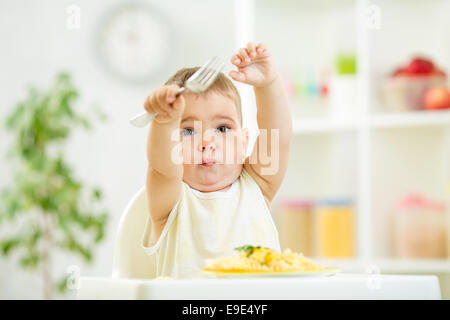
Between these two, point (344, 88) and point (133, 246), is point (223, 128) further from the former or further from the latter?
point (344, 88)

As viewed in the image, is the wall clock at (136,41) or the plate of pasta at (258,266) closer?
the plate of pasta at (258,266)

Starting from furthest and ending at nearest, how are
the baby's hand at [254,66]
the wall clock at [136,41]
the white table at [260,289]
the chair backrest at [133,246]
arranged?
the wall clock at [136,41] → the chair backrest at [133,246] → the baby's hand at [254,66] → the white table at [260,289]

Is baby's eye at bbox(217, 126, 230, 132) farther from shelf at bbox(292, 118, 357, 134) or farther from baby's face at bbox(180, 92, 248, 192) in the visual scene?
shelf at bbox(292, 118, 357, 134)

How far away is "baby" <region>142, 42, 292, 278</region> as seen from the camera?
629 millimetres

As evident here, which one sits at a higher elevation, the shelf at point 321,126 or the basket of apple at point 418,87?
the basket of apple at point 418,87

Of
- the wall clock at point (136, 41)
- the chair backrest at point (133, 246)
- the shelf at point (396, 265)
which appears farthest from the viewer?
the wall clock at point (136, 41)

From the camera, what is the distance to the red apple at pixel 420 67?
1867 mm

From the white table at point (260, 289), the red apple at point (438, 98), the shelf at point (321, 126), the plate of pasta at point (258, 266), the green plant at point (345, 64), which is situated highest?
the green plant at point (345, 64)

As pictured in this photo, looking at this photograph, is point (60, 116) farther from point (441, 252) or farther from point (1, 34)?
point (441, 252)

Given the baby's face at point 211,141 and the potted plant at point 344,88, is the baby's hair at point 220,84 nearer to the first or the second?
the baby's face at point 211,141

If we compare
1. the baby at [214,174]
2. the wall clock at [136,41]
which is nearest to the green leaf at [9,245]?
the wall clock at [136,41]

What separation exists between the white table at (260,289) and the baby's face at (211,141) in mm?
181

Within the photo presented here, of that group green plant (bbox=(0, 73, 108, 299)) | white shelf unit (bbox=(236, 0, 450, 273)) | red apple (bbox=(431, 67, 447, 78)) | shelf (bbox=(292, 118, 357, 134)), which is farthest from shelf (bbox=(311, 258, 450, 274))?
green plant (bbox=(0, 73, 108, 299))

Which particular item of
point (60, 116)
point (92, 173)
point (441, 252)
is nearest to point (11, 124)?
point (60, 116)
